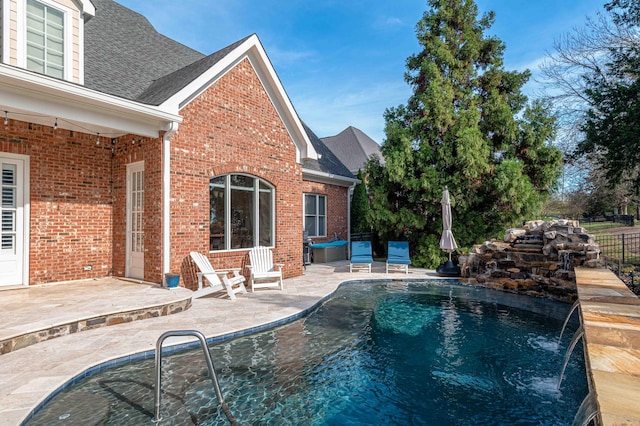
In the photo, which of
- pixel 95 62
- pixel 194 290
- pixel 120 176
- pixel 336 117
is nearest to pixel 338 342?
pixel 194 290

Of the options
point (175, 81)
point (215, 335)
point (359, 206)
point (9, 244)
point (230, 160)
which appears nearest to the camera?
point (215, 335)

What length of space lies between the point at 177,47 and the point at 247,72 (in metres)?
4.63

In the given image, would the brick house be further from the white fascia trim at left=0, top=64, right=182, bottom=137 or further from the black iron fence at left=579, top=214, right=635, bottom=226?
the black iron fence at left=579, top=214, right=635, bottom=226

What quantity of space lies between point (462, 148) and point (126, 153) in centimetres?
1010

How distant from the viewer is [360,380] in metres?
4.11

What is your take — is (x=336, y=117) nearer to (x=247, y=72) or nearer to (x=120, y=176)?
(x=247, y=72)

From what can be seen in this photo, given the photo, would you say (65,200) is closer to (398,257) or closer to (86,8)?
(86,8)

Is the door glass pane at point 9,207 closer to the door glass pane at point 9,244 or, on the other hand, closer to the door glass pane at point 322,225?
the door glass pane at point 9,244

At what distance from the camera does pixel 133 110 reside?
6.59m

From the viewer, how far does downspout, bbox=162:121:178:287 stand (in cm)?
710

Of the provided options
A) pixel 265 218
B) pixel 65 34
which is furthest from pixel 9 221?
pixel 265 218

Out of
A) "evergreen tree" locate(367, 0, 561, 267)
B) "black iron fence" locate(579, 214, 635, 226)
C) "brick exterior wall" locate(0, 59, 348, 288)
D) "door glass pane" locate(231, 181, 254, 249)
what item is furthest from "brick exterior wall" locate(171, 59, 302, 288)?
"black iron fence" locate(579, 214, 635, 226)

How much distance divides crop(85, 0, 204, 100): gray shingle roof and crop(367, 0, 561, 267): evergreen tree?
8102mm

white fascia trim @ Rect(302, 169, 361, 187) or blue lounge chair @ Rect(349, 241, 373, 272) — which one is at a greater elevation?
white fascia trim @ Rect(302, 169, 361, 187)
